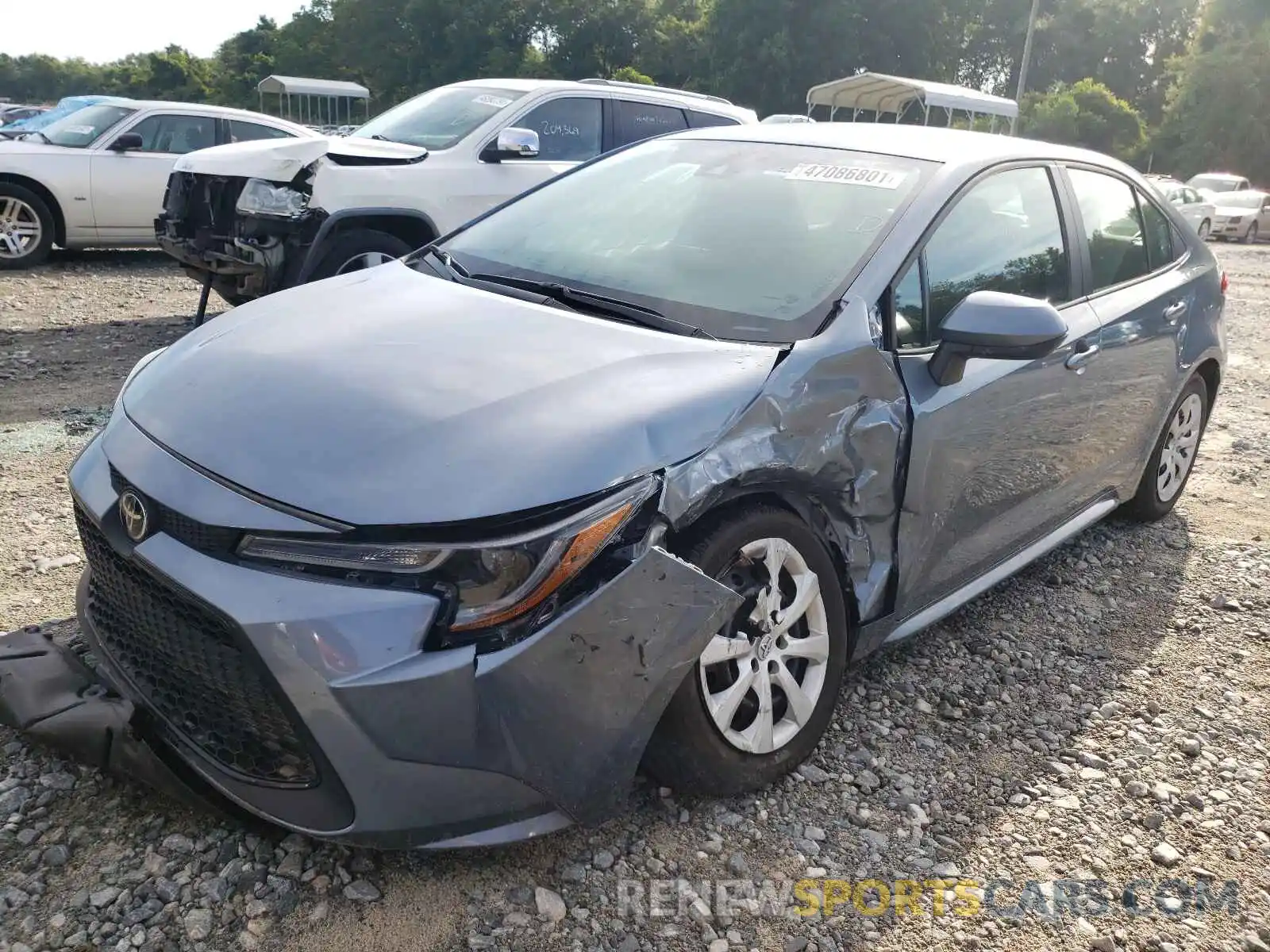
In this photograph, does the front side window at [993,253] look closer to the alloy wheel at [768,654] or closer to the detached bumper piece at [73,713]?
the alloy wheel at [768,654]

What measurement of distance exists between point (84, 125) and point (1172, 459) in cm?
949

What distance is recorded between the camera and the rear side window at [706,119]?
785 centimetres

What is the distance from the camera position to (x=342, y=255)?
6.34 m

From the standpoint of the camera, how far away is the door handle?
344 cm

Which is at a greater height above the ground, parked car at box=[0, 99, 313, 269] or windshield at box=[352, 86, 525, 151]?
windshield at box=[352, 86, 525, 151]

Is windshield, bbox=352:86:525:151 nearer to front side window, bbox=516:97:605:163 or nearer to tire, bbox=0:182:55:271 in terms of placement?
front side window, bbox=516:97:605:163

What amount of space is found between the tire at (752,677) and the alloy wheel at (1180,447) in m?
2.56

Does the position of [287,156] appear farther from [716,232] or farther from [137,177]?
[137,177]

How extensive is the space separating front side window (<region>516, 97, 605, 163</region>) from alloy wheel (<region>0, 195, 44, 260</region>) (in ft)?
16.1

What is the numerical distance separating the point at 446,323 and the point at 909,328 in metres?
1.24

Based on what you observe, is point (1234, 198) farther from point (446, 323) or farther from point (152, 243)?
point (446, 323)

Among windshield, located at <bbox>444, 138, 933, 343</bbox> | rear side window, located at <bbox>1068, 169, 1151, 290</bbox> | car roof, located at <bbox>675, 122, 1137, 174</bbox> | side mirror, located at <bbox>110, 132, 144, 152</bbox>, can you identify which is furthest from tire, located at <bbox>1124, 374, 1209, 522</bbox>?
Answer: side mirror, located at <bbox>110, 132, 144, 152</bbox>

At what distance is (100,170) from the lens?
9.41m

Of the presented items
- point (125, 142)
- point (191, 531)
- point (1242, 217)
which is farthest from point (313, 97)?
point (191, 531)
